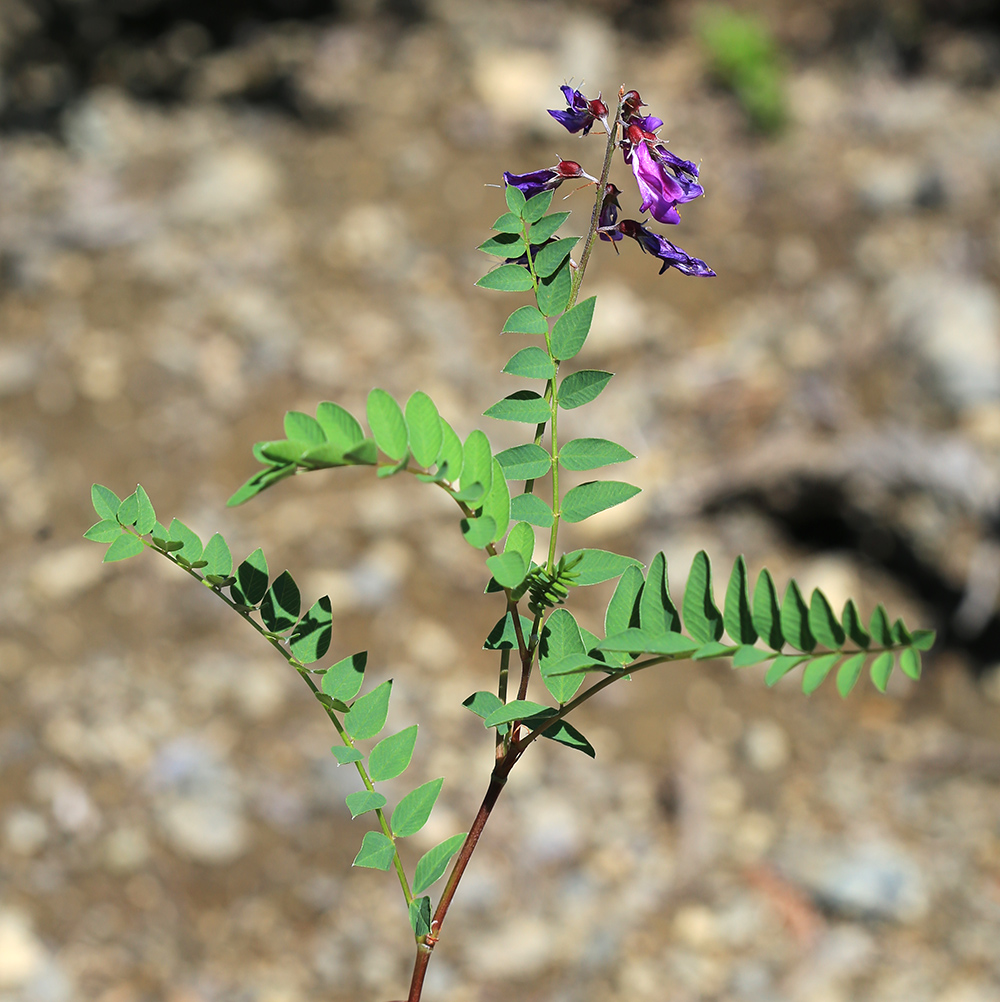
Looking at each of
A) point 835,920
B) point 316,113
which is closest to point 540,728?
point 835,920

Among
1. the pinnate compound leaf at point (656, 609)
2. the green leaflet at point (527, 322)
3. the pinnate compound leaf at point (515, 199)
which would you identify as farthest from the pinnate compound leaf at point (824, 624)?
the pinnate compound leaf at point (515, 199)

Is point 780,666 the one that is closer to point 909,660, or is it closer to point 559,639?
point 909,660

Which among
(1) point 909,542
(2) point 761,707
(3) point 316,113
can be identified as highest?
(3) point 316,113

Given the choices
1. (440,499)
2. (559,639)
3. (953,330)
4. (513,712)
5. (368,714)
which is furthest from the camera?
(953,330)

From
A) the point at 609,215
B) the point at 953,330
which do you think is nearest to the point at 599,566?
the point at 609,215

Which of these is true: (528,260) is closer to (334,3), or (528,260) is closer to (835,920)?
(835,920)

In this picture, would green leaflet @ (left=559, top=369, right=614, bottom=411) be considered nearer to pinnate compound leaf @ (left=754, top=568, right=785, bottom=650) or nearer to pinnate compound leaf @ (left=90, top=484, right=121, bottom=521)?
pinnate compound leaf @ (left=754, top=568, right=785, bottom=650)
